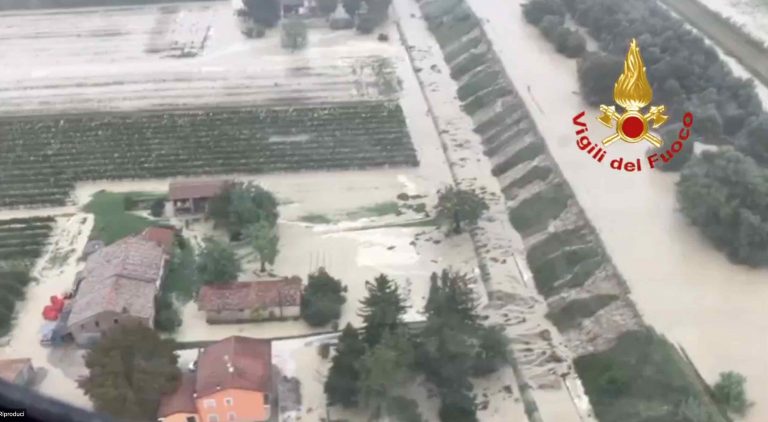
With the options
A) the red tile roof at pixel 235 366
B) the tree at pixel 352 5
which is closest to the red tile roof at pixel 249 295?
the red tile roof at pixel 235 366

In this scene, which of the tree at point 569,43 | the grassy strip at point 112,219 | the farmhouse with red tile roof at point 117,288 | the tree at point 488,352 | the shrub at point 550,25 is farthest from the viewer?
the shrub at point 550,25

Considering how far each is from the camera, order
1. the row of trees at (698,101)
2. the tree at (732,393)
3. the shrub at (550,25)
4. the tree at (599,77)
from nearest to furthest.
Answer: the tree at (732,393)
the row of trees at (698,101)
the tree at (599,77)
the shrub at (550,25)

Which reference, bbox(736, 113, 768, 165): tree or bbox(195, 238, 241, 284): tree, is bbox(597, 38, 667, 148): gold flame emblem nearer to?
bbox(736, 113, 768, 165): tree

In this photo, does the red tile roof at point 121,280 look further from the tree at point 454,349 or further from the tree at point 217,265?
the tree at point 454,349

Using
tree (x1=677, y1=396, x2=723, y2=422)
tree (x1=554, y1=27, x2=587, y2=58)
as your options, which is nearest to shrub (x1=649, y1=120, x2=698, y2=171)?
tree (x1=554, y1=27, x2=587, y2=58)

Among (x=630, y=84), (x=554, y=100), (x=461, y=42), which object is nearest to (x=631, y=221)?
(x=630, y=84)

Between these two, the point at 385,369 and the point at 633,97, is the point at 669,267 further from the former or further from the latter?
the point at 385,369
